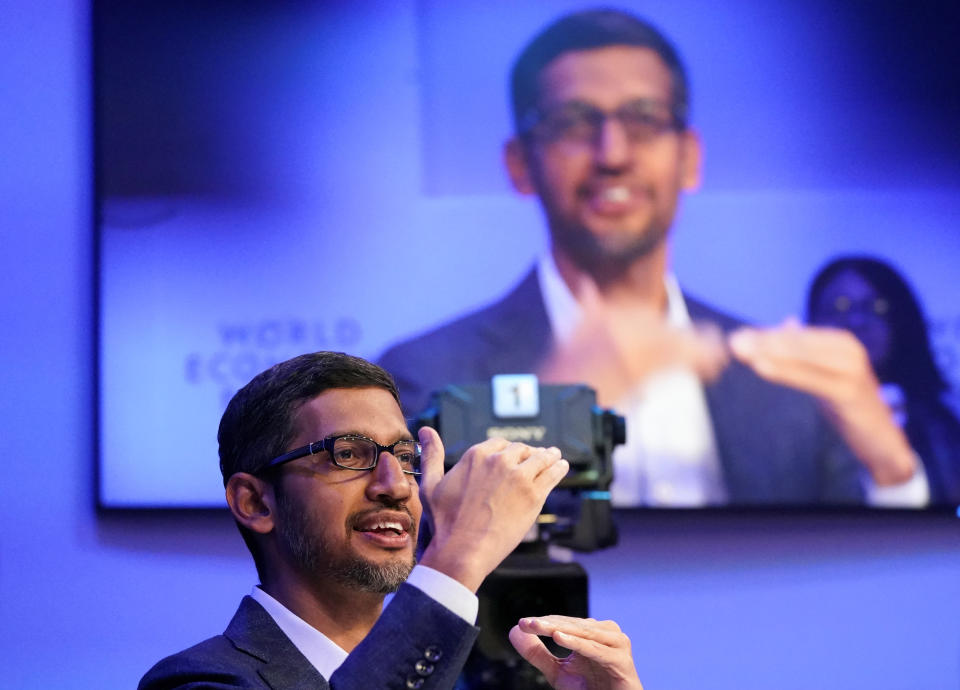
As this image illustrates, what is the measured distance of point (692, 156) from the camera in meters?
3.45

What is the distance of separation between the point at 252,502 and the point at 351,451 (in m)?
0.17

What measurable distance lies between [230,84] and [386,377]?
2163mm

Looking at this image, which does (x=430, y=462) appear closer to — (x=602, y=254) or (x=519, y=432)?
(x=519, y=432)

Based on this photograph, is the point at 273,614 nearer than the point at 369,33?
Yes

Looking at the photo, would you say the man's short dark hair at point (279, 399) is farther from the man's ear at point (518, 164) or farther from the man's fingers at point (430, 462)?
the man's ear at point (518, 164)

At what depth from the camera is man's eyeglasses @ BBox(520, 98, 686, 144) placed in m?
3.45

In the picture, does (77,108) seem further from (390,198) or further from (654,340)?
(654,340)

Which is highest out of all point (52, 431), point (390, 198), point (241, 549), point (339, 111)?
point (339, 111)

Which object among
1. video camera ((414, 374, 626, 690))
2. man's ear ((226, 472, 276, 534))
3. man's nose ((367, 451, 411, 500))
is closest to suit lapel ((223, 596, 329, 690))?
man's ear ((226, 472, 276, 534))

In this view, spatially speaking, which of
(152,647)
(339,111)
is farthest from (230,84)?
(152,647)

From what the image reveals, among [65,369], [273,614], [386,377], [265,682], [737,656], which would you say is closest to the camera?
[265,682]

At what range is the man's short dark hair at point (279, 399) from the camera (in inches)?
63.2

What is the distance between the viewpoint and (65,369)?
3.59 meters

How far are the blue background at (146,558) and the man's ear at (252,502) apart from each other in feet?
6.35
